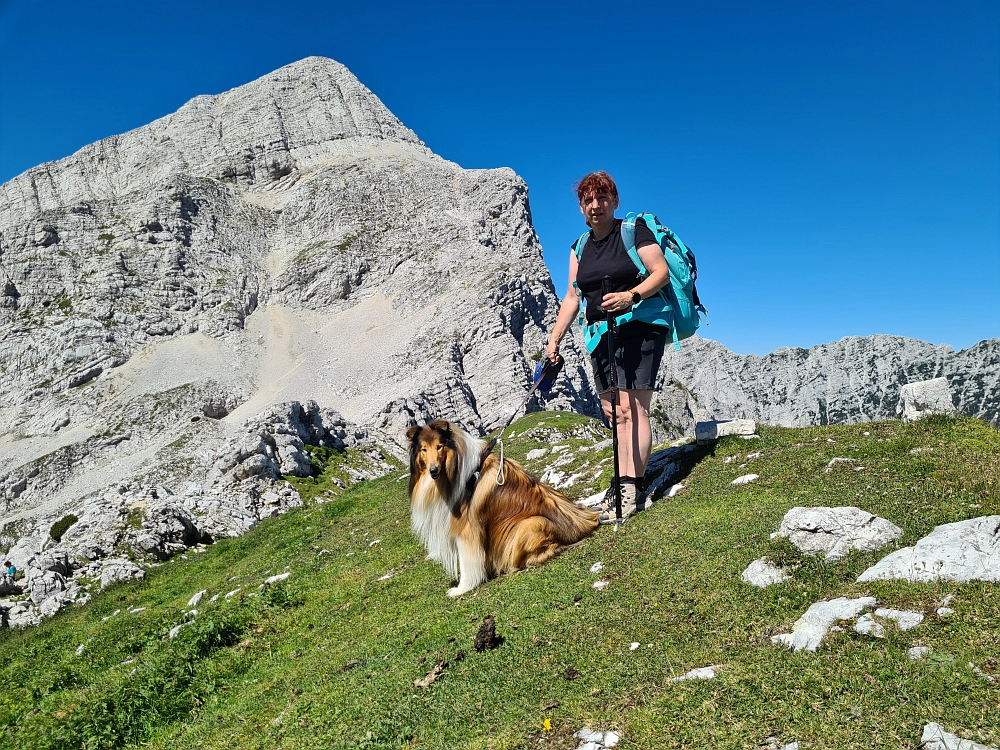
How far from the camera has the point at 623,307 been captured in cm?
820

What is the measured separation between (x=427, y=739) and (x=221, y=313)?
346ft

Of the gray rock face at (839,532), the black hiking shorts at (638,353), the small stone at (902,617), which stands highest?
the black hiking shorts at (638,353)

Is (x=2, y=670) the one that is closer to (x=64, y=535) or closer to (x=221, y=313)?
(x=64, y=535)

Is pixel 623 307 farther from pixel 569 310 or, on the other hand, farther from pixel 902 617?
pixel 902 617

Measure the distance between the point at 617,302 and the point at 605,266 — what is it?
74 cm

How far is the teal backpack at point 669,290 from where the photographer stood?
8398 mm

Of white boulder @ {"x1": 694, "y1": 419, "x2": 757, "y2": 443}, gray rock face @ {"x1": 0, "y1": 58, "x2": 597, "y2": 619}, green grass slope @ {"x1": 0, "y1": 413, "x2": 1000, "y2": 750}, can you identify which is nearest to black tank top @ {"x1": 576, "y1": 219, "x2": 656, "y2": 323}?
green grass slope @ {"x1": 0, "y1": 413, "x2": 1000, "y2": 750}

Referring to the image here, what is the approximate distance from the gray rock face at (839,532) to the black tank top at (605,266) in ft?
13.0

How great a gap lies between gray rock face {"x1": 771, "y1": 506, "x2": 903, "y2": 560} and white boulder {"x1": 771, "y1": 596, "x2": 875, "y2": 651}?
999 mm

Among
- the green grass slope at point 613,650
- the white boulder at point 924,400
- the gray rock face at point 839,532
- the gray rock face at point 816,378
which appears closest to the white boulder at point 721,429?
the green grass slope at point 613,650

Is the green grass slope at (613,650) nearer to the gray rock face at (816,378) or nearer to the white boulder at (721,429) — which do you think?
the white boulder at (721,429)

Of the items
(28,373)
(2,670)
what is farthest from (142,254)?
(2,670)

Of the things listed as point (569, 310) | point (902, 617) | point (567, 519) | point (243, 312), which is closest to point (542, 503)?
point (567, 519)

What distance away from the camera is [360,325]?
97.2 meters
